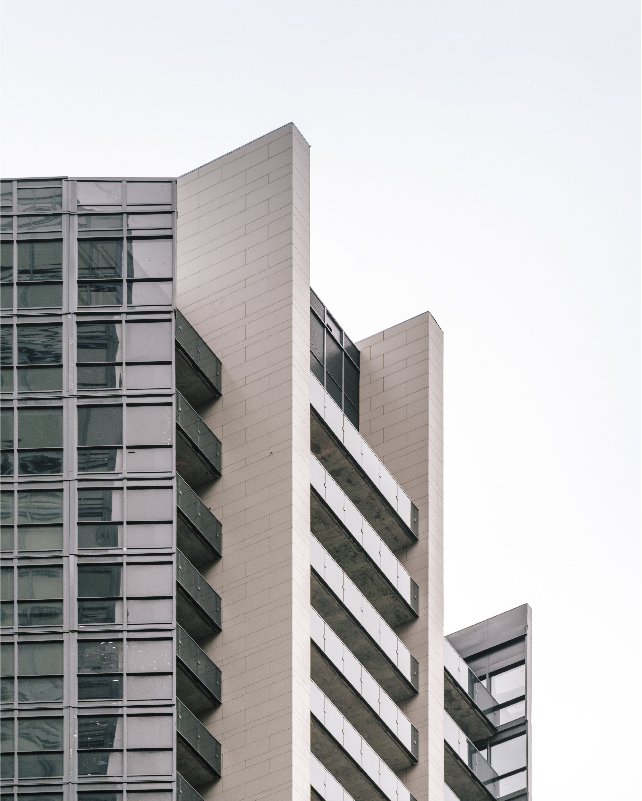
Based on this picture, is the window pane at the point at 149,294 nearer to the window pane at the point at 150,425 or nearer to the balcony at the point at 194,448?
the balcony at the point at 194,448

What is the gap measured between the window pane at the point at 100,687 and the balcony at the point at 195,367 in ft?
35.1

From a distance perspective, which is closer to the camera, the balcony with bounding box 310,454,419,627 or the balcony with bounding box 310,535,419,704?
the balcony with bounding box 310,535,419,704

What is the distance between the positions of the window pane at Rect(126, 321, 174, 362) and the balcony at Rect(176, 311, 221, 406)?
4.59ft

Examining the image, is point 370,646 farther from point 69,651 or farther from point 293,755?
point 69,651

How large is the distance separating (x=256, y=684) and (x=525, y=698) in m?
25.3

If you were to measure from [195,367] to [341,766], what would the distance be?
13662 millimetres

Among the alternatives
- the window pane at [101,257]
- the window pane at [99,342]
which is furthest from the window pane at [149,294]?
the window pane at [99,342]

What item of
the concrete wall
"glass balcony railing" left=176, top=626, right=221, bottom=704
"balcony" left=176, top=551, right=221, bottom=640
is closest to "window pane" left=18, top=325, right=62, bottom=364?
"balcony" left=176, top=551, right=221, bottom=640

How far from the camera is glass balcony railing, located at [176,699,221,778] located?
175ft

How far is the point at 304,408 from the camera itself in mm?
59375

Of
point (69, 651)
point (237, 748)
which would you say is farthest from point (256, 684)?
point (69, 651)

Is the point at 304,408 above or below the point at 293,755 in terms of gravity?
above

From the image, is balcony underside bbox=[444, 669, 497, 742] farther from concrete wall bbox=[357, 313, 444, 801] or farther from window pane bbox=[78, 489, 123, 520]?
window pane bbox=[78, 489, 123, 520]

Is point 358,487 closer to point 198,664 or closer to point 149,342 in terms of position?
point 149,342
